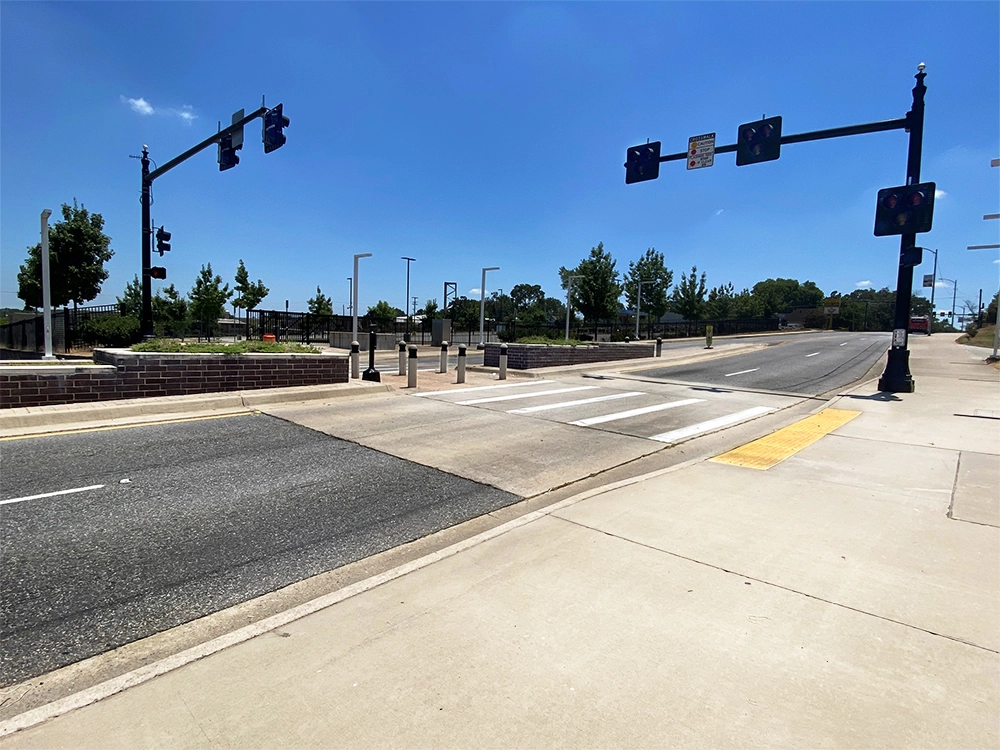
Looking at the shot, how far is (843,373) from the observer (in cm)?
2005

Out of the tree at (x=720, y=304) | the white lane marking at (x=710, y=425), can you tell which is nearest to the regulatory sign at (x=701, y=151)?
the white lane marking at (x=710, y=425)

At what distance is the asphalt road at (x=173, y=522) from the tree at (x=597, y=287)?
40.2m

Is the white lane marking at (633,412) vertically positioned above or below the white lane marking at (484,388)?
below

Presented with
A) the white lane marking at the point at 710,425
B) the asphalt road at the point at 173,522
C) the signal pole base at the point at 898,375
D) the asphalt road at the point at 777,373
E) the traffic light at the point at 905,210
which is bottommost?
the asphalt road at the point at 173,522

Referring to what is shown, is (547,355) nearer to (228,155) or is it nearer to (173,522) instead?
(228,155)

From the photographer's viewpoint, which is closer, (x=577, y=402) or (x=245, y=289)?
(x=577, y=402)

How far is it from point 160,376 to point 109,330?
57.2ft

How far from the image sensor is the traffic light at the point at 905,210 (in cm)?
1212

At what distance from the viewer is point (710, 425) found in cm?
942

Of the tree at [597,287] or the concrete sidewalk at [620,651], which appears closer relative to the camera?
the concrete sidewalk at [620,651]

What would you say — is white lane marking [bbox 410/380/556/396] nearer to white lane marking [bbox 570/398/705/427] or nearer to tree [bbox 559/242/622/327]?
white lane marking [bbox 570/398/705/427]

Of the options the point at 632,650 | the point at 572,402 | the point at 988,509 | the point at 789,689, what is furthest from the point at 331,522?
the point at 572,402

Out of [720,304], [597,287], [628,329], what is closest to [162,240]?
[597,287]

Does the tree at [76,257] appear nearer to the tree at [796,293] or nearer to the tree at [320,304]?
the tree at [320,304]
